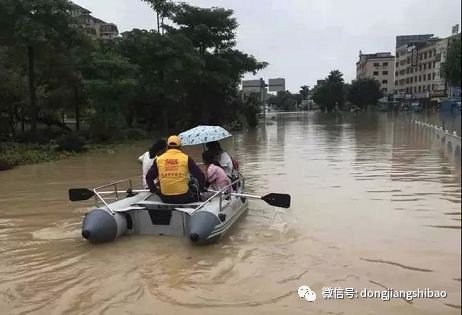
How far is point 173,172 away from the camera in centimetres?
743

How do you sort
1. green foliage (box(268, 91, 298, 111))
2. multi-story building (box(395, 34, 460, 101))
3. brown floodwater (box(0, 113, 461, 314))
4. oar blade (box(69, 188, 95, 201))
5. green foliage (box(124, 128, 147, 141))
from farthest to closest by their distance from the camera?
green foliage (box(268, 91, 298, 111)), multi-story building (box(395, 34, 460, 101)), green foliage (box(124, 128, 147, 141)), oar blade (box(69, 188, 95, 201)), brown floodwater (box(0, 113, 461, 314))

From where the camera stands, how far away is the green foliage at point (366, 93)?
321ft

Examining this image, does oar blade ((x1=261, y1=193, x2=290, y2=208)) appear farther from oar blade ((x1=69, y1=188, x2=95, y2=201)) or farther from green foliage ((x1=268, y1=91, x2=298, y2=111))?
green foliage ((x1=268, y1=91, x2=298, y2=111))

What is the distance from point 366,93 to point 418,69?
33.5 ft

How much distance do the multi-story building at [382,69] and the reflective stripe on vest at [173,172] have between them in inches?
4530

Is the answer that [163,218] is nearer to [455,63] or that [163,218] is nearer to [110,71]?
[455,63]

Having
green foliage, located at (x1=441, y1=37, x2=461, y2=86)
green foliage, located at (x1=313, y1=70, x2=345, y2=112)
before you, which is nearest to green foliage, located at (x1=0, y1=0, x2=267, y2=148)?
green foliage, located at (x1=441, y1=37, x2=461, y2=86)

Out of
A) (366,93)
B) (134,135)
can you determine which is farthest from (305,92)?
(134,135)

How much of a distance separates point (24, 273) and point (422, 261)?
486 cm

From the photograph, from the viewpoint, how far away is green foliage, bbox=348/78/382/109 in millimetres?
97750

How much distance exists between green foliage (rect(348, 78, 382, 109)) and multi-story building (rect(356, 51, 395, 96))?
18.4 meters

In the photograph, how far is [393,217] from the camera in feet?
29.0

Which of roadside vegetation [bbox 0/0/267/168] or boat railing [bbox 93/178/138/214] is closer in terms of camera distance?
boat railing [bbox 93/178/138/214]

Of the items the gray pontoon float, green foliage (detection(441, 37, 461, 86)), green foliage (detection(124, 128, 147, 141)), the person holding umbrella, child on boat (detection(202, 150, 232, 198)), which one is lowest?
green foliage (detection(124, 128, 147, 141))
